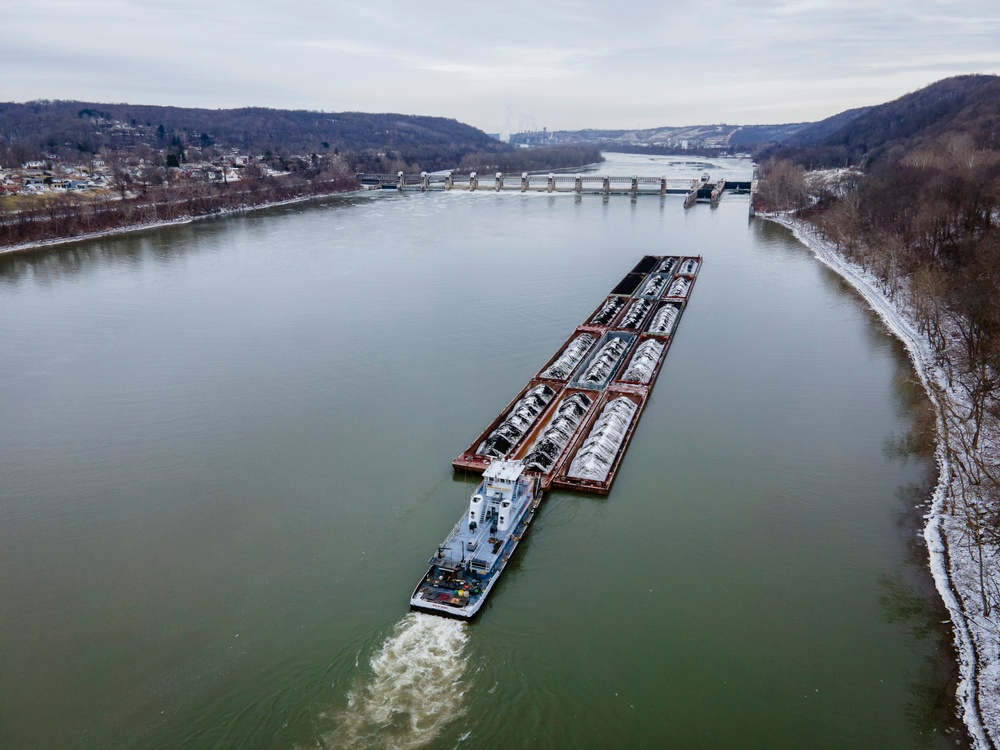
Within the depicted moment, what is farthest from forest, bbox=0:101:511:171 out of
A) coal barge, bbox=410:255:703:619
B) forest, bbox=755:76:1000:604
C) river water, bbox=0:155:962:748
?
coal barge, bbox=410:255:703:619

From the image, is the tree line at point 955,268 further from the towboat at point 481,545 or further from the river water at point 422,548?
the towboat at point 481,545

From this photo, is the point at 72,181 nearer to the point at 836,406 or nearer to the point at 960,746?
the point at 836,406

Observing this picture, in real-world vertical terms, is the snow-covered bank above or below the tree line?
below

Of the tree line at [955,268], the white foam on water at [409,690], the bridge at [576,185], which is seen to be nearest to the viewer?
→ the white foam on water at [409,690]

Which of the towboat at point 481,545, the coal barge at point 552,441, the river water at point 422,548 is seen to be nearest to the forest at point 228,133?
the river water at point 422,548

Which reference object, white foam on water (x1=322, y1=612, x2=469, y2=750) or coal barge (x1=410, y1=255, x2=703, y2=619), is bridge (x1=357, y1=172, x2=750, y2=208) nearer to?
coal barge (x1=410, y1=255, x2=703, y2=619)

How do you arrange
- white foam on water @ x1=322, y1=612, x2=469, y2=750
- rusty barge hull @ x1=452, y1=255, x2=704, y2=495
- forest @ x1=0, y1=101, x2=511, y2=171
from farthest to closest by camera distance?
1. forest @ x1=0, y1=101, x2=511, y2=171
2. rusty barge hull @ x1=452, y1=255, x2=704, y2=495
3. white foam on water @ x1=322, y1=612, x2=469, y2=750
